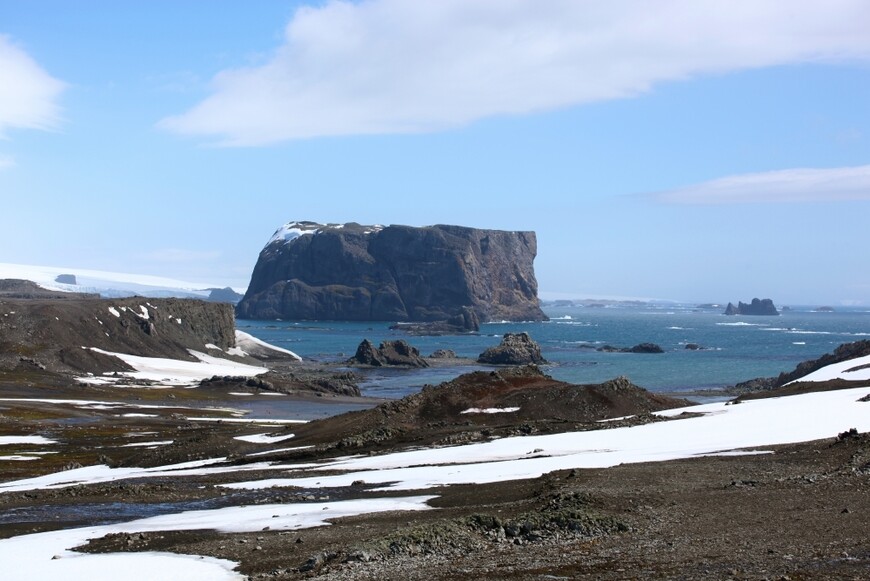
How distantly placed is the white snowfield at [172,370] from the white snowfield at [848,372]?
8064 centimetres

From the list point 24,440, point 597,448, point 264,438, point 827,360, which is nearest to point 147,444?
point 264,438

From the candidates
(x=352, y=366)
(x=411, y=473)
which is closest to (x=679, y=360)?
(x=352, y=366)

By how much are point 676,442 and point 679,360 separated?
128086 millimetres

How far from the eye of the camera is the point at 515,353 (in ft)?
556

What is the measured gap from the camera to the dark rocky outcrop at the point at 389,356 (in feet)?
550

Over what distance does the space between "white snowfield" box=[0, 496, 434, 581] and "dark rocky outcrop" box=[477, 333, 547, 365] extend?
133m

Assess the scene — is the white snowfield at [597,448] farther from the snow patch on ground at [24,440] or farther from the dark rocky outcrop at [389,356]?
the dark rocky outcrop at [389,356]

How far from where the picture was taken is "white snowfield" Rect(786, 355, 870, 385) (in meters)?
75.0

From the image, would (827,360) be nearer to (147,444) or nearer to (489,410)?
(489,410)

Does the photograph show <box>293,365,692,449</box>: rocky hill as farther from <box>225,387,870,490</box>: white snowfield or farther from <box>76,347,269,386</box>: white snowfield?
<box>76,347,269,386</box>: white snowfield

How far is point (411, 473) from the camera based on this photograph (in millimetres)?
41312

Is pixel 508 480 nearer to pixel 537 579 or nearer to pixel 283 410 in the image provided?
pixel 537 579

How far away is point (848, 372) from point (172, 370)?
9520cm

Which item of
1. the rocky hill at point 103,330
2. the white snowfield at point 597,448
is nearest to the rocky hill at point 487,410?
the white snowfield at point 597,448
